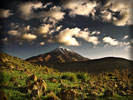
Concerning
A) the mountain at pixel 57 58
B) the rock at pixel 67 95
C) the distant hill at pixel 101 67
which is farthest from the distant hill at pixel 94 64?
the mountain at pixel 57 58

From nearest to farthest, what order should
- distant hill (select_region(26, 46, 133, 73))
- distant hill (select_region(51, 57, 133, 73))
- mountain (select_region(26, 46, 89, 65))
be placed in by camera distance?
distant hill (select_region(51, 57, 133, 73))
distant hill (select_region(26, 46, 133, 73))
mountain (select_region(26, 46, 89, 65))

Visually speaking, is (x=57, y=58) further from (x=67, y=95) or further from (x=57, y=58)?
(x=67, y=95)

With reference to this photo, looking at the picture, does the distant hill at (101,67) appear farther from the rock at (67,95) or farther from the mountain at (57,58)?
A: the mountain at (57,58)

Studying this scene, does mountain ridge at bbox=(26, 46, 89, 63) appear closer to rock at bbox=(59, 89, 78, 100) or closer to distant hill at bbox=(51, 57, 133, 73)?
distant hill at bbox=(51, 57, 133, 73)

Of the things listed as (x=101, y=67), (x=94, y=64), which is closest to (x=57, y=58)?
(x=94, y=64)

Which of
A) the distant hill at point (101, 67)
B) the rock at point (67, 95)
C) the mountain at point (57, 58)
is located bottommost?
the rock at point (67, 95)

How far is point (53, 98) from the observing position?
4102 millimetres

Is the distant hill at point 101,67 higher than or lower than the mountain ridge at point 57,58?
lower

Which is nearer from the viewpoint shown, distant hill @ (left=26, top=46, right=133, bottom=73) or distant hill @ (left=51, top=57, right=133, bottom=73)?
distant hill @ (left=51, top=57, right=133, bottom=73)

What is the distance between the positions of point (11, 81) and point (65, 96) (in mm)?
3330

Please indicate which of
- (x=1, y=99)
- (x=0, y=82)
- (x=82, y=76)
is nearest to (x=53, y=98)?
(x=1, y=99)

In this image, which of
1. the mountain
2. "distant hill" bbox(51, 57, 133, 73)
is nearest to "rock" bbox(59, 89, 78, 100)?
"distant hill" bbox(51, 57, 133, 73)

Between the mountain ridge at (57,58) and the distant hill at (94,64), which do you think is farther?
the mountain ridge at (57,58)

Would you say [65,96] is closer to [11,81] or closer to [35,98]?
[35,98]
